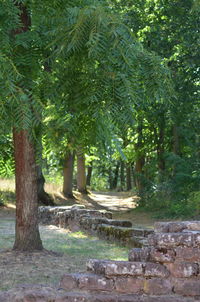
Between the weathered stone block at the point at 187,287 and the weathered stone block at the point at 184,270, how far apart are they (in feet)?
0.22

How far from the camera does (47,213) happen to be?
16.1 m

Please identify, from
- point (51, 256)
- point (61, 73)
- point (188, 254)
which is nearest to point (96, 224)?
point (51, 256)

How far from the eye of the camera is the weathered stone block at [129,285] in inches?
225

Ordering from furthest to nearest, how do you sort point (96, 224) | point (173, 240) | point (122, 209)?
1. point (122, 209)
2. point (96, 224)
3. point (173, 240)

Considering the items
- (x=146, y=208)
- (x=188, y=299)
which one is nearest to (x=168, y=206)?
(x=146, y=208)

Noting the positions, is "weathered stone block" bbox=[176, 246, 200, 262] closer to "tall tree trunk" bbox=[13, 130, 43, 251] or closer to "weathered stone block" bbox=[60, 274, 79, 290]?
"weathered stone block" bbox=[60, 274, 79, 290]

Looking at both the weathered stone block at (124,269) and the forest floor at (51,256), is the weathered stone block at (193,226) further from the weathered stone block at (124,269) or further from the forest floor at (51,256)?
the forest floor at (51,256)

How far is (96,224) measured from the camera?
12.6 m

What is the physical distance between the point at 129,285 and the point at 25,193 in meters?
3.90

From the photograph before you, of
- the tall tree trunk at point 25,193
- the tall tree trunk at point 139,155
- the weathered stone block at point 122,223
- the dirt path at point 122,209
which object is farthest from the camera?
the tall tree trunk at point 139,155

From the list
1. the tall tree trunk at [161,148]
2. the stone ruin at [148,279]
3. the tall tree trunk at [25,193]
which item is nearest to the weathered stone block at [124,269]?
the stone ruin at [148,279]

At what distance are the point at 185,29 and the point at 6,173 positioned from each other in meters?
12.7

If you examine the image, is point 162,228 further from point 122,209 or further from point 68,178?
point 68,178

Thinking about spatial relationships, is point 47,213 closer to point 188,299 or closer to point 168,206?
point 168,206
